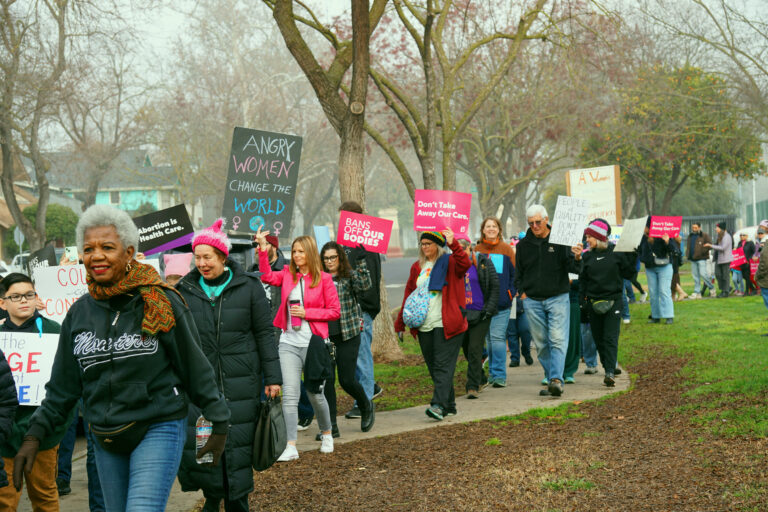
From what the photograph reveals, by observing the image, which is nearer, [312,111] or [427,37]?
[427,37]

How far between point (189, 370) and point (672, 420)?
528 centimetres

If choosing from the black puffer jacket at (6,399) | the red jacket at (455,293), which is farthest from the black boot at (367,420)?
Answer: the black puffer jacket at (6,399)

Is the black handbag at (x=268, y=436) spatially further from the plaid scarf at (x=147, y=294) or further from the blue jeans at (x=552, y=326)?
the blue jeans at (x=552, y=326)

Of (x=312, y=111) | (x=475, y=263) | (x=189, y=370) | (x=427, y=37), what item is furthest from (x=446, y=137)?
(x=312, y=111)

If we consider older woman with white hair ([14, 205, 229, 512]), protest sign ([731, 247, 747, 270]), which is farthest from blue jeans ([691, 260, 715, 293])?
older woman with white hair ([14, 205, 229, 512])

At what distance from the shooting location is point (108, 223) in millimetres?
3715

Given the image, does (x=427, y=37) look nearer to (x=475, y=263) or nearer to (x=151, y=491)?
(x=475, y=263)

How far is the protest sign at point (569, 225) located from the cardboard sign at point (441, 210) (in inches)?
36.3

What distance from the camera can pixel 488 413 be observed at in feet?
29.4

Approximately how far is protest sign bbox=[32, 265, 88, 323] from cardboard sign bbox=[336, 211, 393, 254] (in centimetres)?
253

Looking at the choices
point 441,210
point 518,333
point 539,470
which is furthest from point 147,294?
point 518,333

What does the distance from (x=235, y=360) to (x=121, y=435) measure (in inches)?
69.3

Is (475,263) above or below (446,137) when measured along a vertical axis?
below

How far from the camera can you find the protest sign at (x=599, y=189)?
14.8 meters
